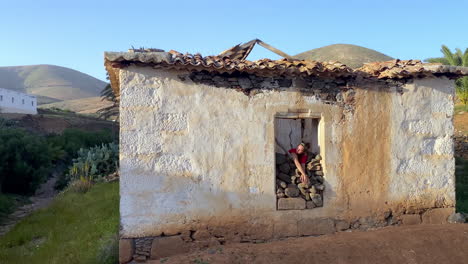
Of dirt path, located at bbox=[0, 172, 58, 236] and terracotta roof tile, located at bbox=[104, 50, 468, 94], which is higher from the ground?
terracotta roof tile, located at bbox=[104, 50, 468, 94]

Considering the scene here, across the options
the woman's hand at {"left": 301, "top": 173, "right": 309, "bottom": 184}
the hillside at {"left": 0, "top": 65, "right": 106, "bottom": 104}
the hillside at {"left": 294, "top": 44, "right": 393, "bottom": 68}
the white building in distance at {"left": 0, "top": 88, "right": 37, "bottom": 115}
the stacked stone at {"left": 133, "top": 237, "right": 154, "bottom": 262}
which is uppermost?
the hillside at {"left": 0, "top": 65, "right": 106, "bottom": 104}

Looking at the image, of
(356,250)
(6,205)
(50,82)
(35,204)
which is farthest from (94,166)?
(50,82)

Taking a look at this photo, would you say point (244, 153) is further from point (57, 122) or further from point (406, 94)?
point (57, 122)

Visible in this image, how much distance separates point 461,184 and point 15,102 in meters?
35.5

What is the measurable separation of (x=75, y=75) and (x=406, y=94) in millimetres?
114297

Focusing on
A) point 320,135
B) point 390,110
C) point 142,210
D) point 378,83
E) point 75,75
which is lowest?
point 142,210

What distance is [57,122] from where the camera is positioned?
2544 centimetres

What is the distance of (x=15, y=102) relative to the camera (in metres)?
34.2

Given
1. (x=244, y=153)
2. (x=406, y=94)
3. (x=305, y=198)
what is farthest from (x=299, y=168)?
(x=406, y=94)

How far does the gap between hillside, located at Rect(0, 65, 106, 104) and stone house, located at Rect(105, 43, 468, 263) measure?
2962 inches

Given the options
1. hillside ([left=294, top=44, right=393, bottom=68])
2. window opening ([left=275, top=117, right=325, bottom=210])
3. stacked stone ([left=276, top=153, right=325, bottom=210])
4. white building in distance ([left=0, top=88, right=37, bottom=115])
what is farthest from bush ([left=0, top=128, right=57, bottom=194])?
hillside ([left=294, top=44, right=393, bottom=68])

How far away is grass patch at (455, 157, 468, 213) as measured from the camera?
8.47m

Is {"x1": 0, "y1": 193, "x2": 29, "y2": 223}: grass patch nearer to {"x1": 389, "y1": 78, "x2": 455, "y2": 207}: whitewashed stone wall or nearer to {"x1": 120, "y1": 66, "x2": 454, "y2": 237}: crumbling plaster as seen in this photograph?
{"x1": 120, "y1": 66, "x2": 454, "y2": 237}: crumbling plaster

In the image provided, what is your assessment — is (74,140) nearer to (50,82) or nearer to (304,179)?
(304,179)
